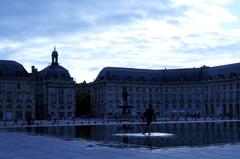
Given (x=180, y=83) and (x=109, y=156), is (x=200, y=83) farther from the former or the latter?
(x=109, y=156)

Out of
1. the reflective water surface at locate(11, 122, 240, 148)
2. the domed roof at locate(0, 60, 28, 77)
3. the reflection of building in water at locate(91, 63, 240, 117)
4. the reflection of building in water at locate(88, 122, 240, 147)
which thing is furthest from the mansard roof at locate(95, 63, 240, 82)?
the reflection of building in water at locate(88, 122, 240, 147)

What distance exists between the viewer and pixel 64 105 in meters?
141

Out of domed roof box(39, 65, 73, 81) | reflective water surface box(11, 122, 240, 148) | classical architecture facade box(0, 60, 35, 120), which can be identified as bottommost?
reflective water surface box(11, 122, 240, 148)

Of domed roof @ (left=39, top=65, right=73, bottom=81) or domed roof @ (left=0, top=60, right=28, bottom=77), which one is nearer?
domed roof @ (left=0, top=60, right=28, bottom=77)

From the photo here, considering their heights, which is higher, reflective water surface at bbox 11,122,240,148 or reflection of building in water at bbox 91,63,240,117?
reflection of building in water at bbox 91,63,240,117

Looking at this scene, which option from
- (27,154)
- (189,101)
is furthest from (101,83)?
(27,154)

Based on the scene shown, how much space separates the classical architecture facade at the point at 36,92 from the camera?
126438mm

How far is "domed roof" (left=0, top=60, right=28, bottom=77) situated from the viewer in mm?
125938

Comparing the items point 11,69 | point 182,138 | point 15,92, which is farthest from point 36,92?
point 182,138

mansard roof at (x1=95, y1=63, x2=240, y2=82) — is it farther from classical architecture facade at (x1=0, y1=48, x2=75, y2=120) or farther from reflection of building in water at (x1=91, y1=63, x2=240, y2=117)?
classical architecture facade at (x1=0, y1=48, x2=75, y2=120)

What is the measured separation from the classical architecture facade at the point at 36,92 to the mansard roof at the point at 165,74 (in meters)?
14.9

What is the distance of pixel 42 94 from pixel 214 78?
175ft

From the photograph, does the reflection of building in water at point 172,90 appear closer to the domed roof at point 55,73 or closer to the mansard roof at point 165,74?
the mansard roof at point 165,74

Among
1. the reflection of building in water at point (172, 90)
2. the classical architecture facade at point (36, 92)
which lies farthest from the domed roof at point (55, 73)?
the reflection of building in water at point (172, 90)
